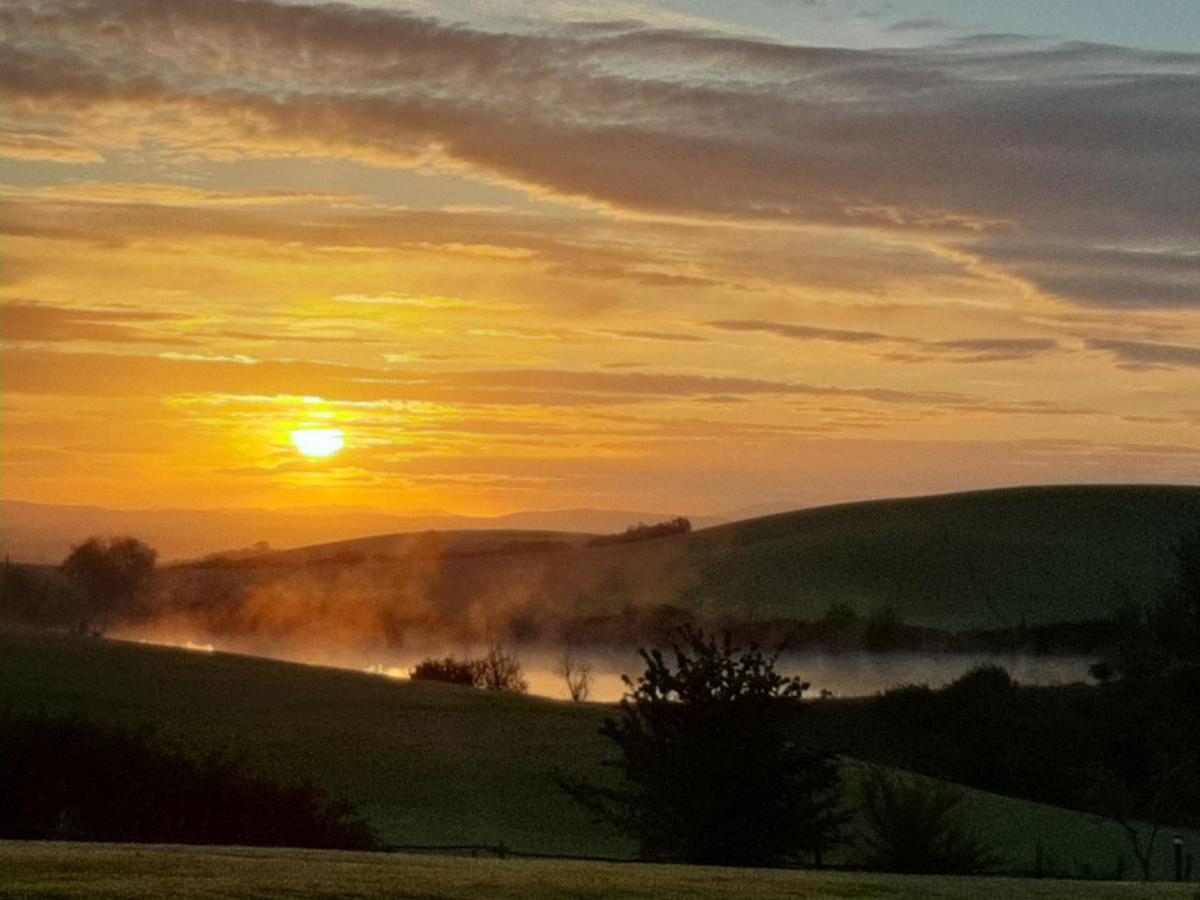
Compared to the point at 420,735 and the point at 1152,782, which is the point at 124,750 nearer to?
the point at 420,735

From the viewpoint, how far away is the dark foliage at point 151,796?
1368 inches

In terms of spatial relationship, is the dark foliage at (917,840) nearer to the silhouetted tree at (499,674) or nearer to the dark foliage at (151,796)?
the dark foliage at (151,796)

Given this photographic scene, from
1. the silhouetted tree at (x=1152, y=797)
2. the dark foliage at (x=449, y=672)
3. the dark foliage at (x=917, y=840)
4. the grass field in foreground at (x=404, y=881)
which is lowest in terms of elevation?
the grass field in foreground at (x=404, y=881)

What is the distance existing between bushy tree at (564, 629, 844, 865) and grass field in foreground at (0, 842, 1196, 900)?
802cm

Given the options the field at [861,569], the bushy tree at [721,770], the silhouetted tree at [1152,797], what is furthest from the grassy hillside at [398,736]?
the field at [861,569]

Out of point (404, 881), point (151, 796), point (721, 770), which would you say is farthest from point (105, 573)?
point (404, 881)

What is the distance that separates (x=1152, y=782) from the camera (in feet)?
198

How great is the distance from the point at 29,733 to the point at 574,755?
22.2 metres

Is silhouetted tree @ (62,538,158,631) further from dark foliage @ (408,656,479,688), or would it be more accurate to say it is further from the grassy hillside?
the grassy hillside

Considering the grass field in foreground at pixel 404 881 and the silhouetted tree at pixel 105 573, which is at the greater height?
the silhouetted tree at pixel 105 573

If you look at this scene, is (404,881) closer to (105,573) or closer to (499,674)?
(499,674)

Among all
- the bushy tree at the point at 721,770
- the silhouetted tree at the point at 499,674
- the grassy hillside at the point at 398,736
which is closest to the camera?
the bushy tree at the point at 721,770

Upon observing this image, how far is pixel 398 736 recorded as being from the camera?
197 feet

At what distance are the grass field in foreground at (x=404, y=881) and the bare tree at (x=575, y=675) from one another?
59.5 meters
